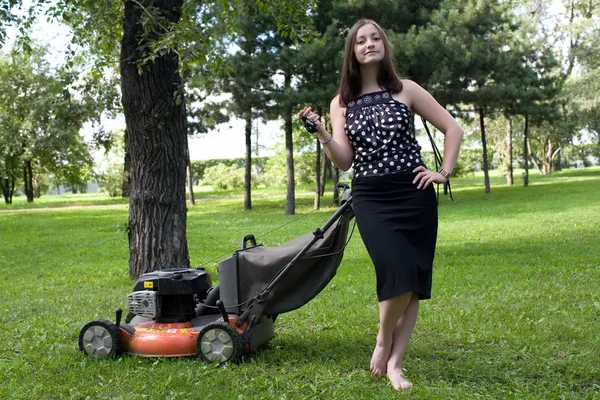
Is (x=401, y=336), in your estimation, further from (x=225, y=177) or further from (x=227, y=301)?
(x=225, y=177)

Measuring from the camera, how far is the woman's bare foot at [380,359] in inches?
151

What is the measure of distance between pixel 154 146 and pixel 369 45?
383 cm

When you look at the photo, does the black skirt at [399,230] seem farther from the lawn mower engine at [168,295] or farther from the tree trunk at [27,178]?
the tree trunk at [27,178]

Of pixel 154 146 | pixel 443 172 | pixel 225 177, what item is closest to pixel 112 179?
pixel 225 177

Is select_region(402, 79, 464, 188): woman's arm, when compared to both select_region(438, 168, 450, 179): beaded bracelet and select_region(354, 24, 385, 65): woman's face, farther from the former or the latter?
select_region(354, 24, 385, 65): woman's face

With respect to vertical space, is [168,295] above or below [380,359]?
above

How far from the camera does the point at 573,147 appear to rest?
163 feet

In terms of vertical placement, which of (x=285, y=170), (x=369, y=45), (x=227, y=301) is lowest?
(x=227, y=301)

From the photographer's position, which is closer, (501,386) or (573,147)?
(501,386)

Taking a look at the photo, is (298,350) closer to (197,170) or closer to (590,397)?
(590,397)

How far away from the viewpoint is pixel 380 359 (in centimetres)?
387

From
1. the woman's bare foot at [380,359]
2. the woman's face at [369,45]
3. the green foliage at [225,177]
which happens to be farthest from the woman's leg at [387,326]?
the green foliage at [225,177]

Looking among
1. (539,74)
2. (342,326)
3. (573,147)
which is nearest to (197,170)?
(539,74)

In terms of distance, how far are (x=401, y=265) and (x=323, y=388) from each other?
34.2 inches
